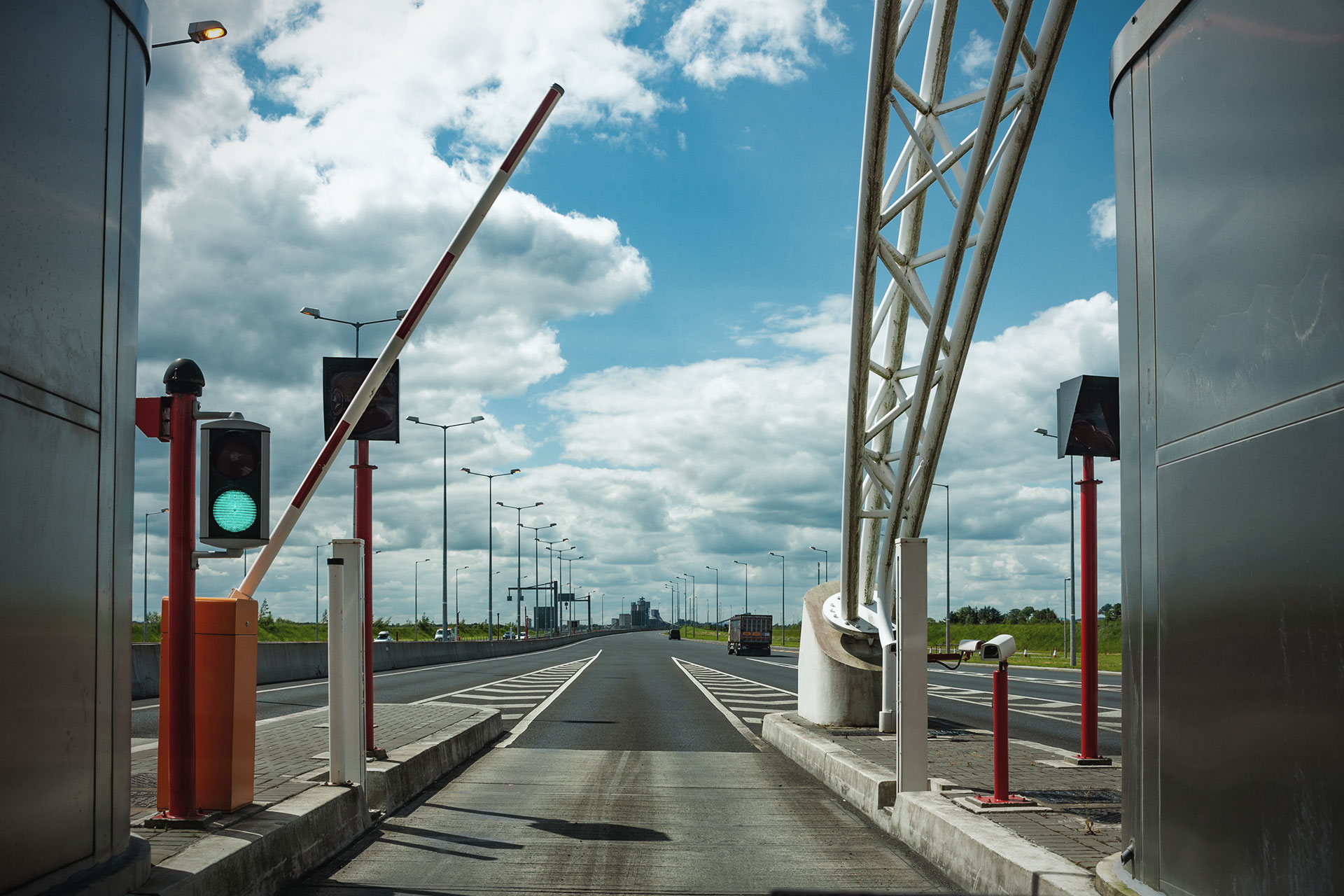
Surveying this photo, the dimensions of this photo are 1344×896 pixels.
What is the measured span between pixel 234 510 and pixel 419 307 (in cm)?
245

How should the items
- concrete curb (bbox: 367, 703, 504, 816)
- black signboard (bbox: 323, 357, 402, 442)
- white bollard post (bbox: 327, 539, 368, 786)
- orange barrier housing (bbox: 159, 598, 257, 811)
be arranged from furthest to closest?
black signboard (bbox: 323, 357, 402, 442)
concrete curb (bbox: 367, 703, 504, 816)
white bollard post (bbox: 327, 539, 368, 786)
orange barrier housing (bbox: 159, 598, 257, 811)

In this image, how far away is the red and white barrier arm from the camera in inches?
313

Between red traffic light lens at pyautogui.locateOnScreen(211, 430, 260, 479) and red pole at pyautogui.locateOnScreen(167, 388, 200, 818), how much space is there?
14cm

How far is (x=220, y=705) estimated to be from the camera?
6.47 metres

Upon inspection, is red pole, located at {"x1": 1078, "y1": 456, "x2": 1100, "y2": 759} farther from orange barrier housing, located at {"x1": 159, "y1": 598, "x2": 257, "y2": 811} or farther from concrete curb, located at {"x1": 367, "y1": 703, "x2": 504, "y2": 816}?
orange barrier housing, located at {"x1": 159, "y1": 598, "x2": 257, "y2": 811}

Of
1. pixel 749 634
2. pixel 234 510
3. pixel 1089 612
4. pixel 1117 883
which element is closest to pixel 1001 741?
pixel 1117 883

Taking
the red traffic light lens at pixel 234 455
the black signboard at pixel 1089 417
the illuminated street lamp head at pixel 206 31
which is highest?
the illuminated street lamp head at pixel 206 31

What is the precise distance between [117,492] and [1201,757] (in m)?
4.51

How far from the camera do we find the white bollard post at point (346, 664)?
795 cm

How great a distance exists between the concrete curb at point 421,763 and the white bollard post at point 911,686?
147 inches

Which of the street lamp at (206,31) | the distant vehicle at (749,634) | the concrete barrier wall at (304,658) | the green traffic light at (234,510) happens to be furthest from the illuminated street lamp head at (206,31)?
the distant vehicle at (749,634)

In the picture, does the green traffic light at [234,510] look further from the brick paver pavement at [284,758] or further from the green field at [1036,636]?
the green field at [1036,636]

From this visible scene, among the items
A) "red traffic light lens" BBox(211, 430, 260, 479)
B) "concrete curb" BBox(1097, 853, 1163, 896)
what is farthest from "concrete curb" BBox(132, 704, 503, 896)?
"concrete curb" BBox(1097, 853, 1163, 896)

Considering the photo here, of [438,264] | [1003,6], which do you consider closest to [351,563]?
[438,264]
